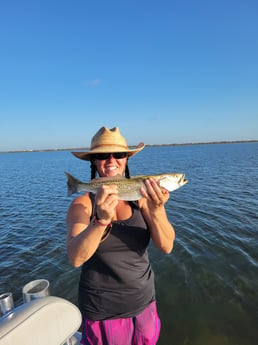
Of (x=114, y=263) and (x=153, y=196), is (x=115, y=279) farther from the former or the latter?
(x=153, y=196)

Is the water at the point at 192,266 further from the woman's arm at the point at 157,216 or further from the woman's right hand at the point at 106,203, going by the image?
the woman's right hand at the point at 106,203

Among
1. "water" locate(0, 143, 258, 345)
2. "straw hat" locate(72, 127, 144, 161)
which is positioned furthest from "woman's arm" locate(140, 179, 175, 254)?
"water" locate(0, 143, 258, 345)

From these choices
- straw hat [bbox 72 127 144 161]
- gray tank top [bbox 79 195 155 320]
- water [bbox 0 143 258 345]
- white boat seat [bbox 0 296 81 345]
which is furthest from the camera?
water [bbox 0 143 258 345]

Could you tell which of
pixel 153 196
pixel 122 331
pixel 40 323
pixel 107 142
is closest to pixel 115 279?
pixel 122 331

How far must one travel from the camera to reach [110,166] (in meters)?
3.26

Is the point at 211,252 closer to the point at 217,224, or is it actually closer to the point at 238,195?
the point at 217,224

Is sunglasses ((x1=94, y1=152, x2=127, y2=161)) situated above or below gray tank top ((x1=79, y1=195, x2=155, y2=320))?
above

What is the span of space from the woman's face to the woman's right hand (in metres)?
0.59

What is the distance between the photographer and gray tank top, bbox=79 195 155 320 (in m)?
2.64

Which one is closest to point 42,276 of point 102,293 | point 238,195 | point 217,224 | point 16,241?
point 16,241

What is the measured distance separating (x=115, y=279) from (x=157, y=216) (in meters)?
0.95

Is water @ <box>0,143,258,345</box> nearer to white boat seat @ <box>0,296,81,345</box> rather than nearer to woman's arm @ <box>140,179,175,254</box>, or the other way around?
woman's arm @ <box>140,179,175,254</box>

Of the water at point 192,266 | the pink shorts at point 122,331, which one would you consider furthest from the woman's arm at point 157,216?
the water at point 192,266

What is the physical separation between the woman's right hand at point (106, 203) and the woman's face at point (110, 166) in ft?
1.92
